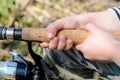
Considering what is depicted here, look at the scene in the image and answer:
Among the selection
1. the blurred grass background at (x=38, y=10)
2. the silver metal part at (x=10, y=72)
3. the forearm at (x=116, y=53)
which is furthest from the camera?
the blurred grass background at (x=38, y=10)

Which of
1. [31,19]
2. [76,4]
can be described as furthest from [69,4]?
[31,19]

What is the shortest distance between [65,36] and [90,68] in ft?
0.61

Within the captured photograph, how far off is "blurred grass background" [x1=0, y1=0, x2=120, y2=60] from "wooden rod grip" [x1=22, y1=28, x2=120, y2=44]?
1.25 metres

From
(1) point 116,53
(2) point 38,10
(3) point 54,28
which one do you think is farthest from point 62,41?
(2) point 38,10

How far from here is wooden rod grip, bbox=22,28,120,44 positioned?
1282 mm

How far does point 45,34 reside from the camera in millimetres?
1294

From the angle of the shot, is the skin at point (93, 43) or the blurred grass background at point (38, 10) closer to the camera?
the skin at point (93, 43)

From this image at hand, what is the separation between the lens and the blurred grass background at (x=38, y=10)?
276 centimetres

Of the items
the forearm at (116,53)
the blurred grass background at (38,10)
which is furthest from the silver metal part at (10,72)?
the blurred grass background at (38,10)

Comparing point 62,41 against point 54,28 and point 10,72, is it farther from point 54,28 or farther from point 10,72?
point 10,72

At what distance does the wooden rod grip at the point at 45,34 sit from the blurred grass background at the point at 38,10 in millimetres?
1248

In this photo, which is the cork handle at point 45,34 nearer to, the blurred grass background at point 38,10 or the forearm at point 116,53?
the forearm at point 116,53

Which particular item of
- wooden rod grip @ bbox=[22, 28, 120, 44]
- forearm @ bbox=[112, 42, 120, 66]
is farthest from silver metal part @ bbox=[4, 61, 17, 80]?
forearm @ bbox=[112, 42, 120, 66]

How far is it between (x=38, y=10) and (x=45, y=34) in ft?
5.35
